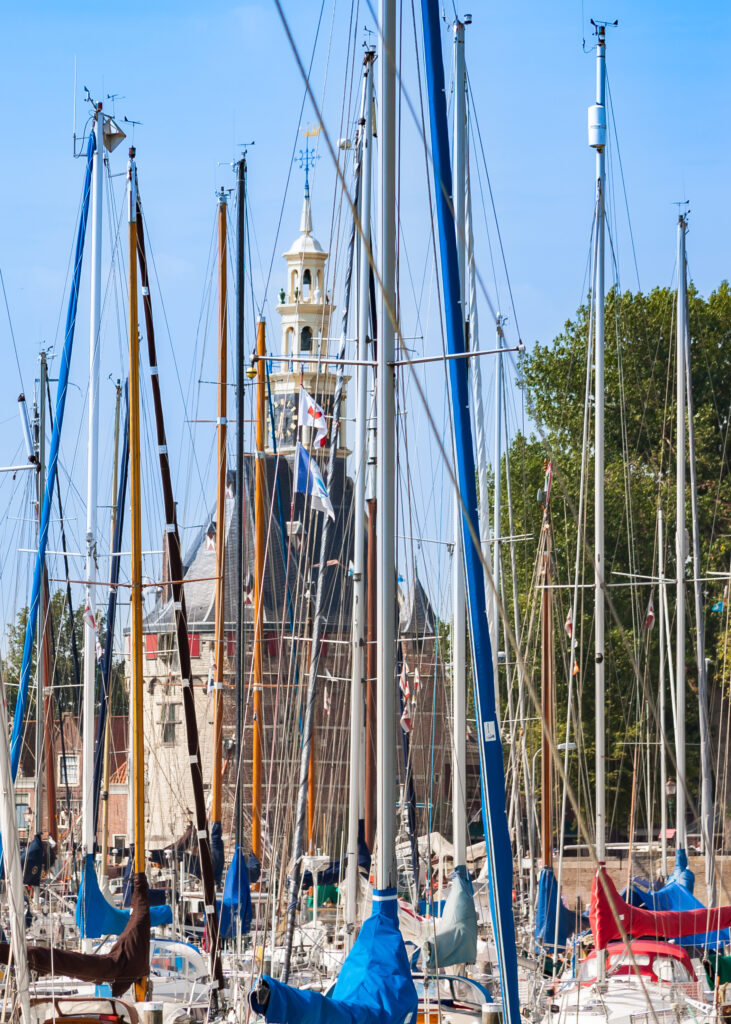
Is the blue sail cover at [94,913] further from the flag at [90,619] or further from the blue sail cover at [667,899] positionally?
the blue sail cover at [667,899]

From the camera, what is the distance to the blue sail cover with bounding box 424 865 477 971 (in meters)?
14.8

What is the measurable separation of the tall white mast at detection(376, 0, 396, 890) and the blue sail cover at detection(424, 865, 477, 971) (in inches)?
176


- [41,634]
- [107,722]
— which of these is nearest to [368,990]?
[41,634]

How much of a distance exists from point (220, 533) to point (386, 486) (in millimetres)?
13576

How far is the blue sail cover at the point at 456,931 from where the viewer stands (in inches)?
583

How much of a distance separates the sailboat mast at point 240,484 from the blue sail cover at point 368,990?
4.56m

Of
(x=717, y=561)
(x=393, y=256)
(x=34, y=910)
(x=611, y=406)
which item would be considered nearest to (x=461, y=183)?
(x=393, y=256)

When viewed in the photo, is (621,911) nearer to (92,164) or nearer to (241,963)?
(241,963)

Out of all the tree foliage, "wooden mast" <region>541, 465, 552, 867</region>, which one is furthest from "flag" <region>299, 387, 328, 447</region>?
the tree foliage

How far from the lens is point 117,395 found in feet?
105

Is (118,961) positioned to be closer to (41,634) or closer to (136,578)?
(136,578)

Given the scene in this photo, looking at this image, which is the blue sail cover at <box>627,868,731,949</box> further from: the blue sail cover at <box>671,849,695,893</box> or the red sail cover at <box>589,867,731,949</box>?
the red sail cover at <box>589,867,731,949</box>

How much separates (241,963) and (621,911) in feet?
14.5

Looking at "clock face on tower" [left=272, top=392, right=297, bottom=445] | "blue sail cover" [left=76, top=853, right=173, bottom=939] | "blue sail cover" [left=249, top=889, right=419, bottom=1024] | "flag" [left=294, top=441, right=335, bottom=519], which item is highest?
"clock face on tower" [left=272, top=392, right=297, bottom=445]
